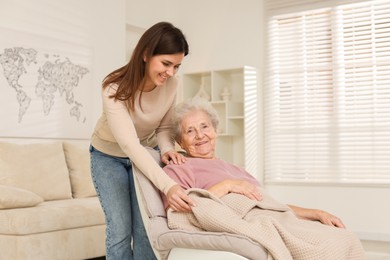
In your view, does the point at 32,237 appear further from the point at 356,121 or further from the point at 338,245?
the point at 356,121

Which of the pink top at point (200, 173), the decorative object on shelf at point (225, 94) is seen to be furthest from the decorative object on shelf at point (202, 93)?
the pink top at point (200, 173)

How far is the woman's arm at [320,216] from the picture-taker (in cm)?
204

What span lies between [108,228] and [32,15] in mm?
2936

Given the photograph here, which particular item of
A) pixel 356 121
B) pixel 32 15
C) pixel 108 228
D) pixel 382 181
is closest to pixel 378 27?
pixel 356 121

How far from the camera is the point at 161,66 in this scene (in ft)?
7.22

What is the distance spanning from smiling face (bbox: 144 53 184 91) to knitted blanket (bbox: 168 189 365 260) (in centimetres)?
55

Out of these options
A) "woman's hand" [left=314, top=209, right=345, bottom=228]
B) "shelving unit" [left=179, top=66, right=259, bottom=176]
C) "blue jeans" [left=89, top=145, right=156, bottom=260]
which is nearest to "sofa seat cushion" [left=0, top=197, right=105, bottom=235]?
"blue jeans" [left=89, top=145, right=156, bottom=260]

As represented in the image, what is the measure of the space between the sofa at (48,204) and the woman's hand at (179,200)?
1805 mm

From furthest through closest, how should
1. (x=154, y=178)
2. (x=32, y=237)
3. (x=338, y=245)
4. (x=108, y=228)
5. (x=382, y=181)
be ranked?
(x=382, y=181)
(x=32, y=237)
(x=108, y=228)
(x=154, y=178)
(x=338, y=245)

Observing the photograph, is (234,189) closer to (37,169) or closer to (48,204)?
(48,204)

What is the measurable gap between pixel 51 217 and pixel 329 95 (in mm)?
3281

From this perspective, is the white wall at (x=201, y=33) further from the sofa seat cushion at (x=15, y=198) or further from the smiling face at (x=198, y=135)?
the smiling face at (x=198, y=135)

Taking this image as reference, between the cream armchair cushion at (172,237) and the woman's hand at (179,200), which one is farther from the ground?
the woman's hand at (179,200)

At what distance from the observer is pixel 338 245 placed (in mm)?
1814
